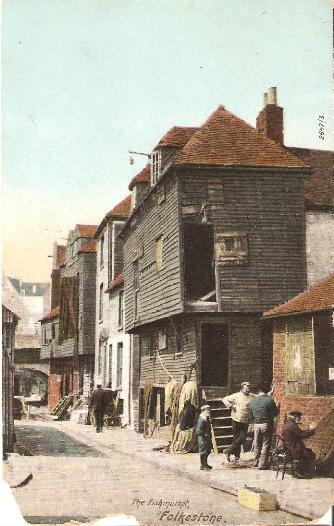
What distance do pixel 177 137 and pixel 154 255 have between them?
4135mm

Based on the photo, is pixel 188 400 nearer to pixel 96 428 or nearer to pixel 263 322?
pixel 263 322

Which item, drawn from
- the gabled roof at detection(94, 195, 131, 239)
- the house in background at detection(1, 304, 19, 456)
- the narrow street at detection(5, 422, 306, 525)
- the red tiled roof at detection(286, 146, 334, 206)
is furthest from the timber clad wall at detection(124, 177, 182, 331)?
the narrow street at detection(5, 422, 306, 525)

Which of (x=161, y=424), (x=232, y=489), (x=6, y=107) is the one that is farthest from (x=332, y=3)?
(x=161, y=424)

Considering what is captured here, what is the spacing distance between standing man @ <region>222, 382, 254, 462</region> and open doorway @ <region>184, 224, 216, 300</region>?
2327mm

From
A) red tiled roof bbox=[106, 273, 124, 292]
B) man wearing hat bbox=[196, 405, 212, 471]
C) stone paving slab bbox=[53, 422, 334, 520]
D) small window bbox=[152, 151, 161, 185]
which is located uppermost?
small window bbox=[152, 151, 161, 185]

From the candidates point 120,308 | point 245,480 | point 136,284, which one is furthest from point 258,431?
point 120,308

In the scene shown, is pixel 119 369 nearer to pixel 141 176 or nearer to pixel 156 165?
pixel 156 165

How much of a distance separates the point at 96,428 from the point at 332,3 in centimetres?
1375

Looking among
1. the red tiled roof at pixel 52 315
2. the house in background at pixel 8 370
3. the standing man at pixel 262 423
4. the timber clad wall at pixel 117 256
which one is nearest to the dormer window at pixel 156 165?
the red tiled roof at pixel 52 315

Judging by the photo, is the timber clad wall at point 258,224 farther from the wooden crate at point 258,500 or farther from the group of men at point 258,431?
the wooden crate at point 258,500

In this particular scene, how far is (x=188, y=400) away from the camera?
1486 cm

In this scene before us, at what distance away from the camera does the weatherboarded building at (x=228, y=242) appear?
1402 centimetres

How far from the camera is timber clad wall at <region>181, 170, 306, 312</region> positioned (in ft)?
46.0

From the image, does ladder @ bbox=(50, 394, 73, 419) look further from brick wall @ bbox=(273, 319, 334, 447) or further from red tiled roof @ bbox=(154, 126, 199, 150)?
red tiled roof @ bbox=(154, 126, 199, 150)
